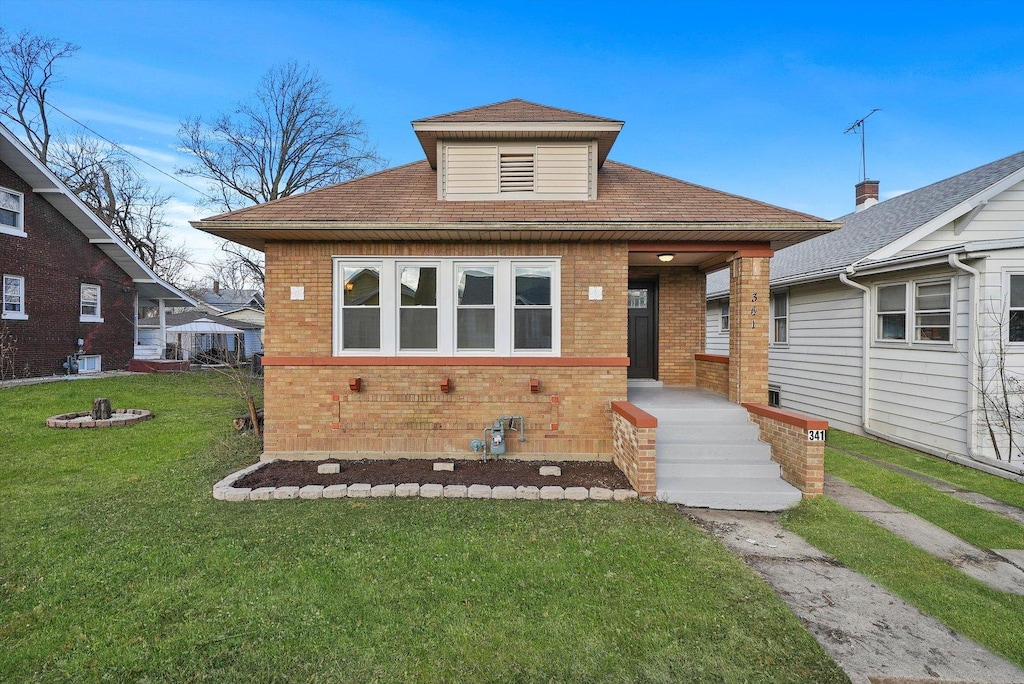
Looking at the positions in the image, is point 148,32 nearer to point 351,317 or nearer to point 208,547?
point 351,317

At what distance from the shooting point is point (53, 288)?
48.2 feet

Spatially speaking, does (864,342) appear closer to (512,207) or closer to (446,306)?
(512,207)

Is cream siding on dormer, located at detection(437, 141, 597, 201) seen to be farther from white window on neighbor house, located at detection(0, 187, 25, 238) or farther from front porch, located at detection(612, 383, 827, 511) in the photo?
white window on neighbor house, located at detection(0, 187, 25, 238)

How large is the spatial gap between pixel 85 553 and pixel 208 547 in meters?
1.00

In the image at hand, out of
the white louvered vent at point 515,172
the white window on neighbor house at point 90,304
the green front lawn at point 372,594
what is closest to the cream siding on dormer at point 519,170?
the white louvered vent at point 515,172

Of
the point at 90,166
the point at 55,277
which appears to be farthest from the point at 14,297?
the point at 90,166

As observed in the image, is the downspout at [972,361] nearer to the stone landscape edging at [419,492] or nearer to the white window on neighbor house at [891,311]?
the white window on neighbor house at [891,311]

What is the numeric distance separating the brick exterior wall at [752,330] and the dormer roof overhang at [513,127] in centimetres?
295

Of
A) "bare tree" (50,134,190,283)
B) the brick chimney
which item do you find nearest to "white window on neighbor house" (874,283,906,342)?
the brick chimney

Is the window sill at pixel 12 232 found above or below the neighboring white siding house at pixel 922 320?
above

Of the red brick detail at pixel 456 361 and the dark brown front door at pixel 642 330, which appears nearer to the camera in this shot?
the red brick detail at pixel 456 361

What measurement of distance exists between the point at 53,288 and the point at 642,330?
19.0 meters

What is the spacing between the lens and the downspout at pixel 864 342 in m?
8.54

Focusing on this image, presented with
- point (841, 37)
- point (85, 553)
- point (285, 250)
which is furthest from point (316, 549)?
point (841, 37)
